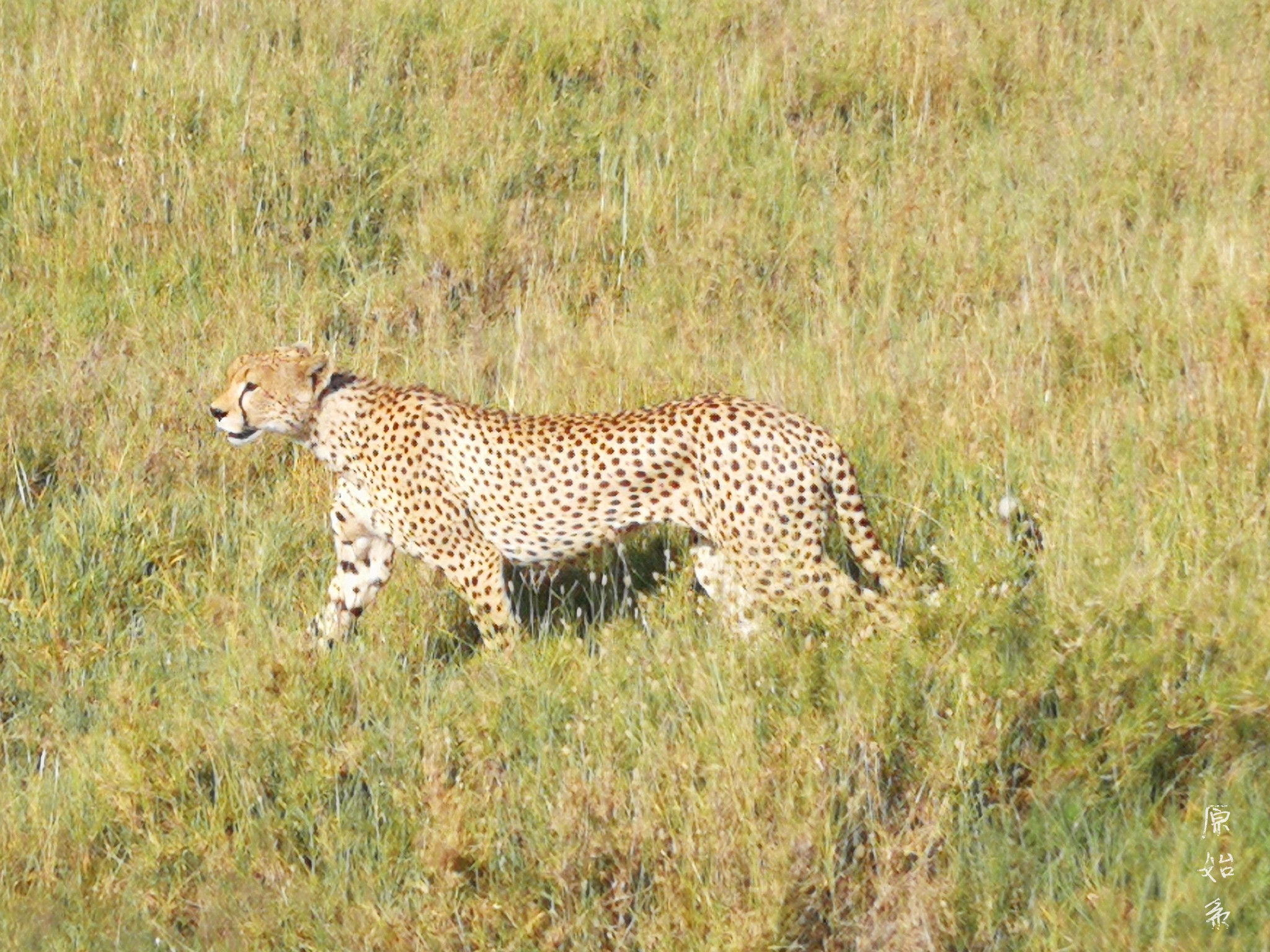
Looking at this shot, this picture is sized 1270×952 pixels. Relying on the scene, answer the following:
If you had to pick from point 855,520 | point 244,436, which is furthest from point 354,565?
point 855,520

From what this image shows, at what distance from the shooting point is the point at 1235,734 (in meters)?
3.99

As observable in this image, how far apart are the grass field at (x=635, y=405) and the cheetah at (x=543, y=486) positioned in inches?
6.6

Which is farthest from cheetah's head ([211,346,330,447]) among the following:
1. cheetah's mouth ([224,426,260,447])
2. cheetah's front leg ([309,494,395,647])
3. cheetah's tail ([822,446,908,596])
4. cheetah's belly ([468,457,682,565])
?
cheetah's tail ([822,446,908,596])

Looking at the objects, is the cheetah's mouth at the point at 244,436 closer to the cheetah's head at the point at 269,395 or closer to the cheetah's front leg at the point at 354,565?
the cheetah's head at the point at 269,395

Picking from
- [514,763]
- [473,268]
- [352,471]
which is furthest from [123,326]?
[514,763]

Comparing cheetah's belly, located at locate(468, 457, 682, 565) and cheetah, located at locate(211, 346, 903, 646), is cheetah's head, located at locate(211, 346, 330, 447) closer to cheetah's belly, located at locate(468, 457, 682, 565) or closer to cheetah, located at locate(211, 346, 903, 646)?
cheetah, located at locate(211, 346, 903, 646)

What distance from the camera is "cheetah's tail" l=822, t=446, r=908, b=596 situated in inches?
189

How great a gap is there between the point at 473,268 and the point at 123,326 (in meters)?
1.21

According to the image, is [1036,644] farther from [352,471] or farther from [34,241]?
[34,241]

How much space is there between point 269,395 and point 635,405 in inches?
47.0

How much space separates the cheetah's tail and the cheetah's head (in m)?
1.42

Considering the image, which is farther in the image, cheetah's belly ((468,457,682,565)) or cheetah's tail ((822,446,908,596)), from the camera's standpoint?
cheetah's belly ((468,457,682,565))

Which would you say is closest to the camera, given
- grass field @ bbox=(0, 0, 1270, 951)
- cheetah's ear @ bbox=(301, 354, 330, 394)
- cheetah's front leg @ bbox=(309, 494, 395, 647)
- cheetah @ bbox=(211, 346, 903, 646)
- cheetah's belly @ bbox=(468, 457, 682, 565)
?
grass field @ bbox=(0, 0, 1270, 951)

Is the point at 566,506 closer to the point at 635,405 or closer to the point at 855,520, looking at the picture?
the point at 855,520
